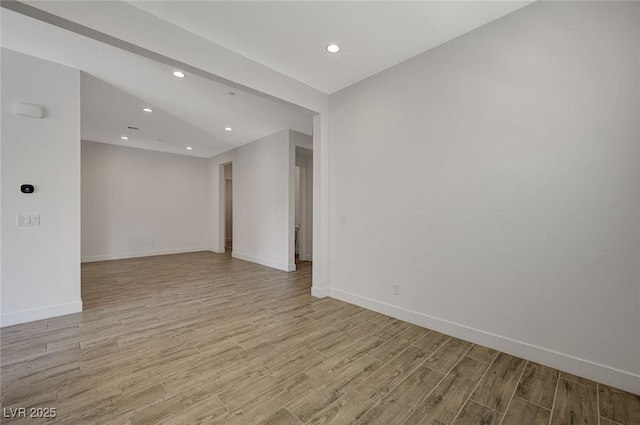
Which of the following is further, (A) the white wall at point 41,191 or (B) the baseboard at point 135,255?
(B) the baseboard at point 135,255

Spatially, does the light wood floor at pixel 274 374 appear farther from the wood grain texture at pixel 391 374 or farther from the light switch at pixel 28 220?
the light switch at pixel 28 220

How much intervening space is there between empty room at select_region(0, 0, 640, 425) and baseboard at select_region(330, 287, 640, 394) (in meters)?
0.01

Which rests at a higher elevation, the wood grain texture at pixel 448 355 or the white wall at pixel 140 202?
the white wall at pixel 140 202

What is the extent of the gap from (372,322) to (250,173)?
4680mm

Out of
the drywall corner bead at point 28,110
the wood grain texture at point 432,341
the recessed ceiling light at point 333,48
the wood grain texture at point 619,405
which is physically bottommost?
the wood grain texture at point 432,341

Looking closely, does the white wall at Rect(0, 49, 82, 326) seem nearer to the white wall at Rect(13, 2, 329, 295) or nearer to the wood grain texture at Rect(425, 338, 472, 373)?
the white wall at Rect(13, 2, 329, 295)

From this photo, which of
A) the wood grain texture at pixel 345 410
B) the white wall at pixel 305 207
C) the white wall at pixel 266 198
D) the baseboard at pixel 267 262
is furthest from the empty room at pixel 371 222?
the white wall at pixel 305 207

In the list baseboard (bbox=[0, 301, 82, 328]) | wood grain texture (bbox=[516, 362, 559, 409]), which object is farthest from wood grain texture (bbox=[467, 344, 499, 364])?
baseboard (bbox=[0, 301, 82, 328])

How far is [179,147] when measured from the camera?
6844 millimetres

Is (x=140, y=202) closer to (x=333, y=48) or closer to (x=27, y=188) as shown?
(x=27, y=188)

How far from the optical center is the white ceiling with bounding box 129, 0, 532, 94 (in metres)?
2.10

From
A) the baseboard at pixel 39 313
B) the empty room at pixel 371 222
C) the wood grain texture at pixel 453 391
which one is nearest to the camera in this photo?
the wood grain texture at pixel 453 391

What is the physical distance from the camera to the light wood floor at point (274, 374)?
1547 millimetres

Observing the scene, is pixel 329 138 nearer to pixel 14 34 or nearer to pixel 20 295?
pixel 14 34
